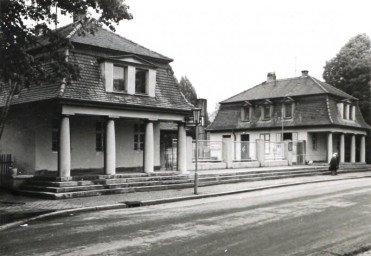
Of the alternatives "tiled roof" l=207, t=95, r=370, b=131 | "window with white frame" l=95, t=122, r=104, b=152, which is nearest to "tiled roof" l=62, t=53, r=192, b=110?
"window with white frame" l=95, t=122, r=104, b=152

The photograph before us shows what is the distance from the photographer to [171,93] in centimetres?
2306

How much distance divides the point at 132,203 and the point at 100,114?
537 cm

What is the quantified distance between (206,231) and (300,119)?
31239 mm

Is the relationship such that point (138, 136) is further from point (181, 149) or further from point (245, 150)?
point (245, 150)

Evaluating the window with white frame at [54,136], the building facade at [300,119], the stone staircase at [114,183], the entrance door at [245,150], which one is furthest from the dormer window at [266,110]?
the window with white frame at [54,136]

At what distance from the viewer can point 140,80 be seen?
21438 mm

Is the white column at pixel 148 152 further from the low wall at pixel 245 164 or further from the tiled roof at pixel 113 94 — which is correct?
the low wall at pixel 245 164

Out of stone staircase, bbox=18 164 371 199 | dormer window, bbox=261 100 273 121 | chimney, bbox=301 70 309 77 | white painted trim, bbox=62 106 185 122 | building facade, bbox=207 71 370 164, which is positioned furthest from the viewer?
chimney, bbox=301 70 309 77

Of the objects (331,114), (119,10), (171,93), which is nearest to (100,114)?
(171,93)

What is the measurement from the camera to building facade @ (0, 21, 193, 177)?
18297 mm

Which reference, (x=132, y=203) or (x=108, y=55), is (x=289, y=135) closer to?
(x=108, y=55)

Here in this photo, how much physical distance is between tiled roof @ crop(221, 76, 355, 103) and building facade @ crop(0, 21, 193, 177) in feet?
66.7

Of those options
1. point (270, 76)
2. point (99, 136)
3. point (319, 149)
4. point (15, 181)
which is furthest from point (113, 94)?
point (270, 76)

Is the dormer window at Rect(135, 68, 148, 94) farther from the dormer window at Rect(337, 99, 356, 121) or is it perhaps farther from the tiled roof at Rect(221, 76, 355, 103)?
the dormer window at Rect(337, 99, 356, 121)
